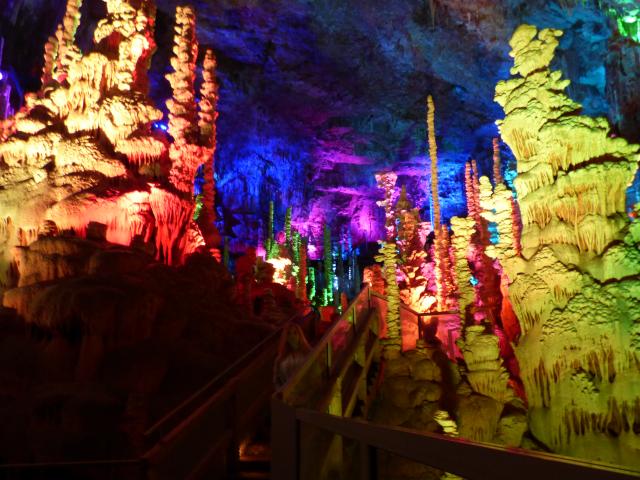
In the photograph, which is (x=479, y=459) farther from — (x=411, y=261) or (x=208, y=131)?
(x=411, y=261)

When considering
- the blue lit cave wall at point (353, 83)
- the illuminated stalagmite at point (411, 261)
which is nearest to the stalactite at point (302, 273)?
the blue lit cave wall at point (353, 83)

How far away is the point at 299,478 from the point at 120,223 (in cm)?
829

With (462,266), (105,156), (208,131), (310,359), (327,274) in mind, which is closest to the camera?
(310,359)

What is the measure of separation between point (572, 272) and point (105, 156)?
8.84 m

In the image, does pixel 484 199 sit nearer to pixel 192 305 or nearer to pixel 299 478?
pixel 192 305

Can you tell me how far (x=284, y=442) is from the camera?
3.20 metres

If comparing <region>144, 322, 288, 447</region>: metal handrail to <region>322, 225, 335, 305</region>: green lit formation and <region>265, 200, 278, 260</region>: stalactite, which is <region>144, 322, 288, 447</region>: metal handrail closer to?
<region>265, 200, 278, 260</region>: stalactite

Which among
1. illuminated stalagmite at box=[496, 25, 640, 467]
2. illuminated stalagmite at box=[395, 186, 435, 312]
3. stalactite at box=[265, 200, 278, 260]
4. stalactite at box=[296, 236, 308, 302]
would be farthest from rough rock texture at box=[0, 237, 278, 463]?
stalactite at box=[265, 200, 278, 260]

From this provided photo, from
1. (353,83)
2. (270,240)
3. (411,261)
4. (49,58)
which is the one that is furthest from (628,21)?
(49,58)

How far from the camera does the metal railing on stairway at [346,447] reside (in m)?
1.01

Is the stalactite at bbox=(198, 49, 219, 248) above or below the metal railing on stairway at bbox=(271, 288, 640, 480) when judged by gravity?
above

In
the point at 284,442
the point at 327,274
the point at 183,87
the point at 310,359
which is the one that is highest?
the point at 183,87

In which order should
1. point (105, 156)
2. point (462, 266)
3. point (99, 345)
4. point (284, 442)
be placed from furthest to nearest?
point (462, 266), point (105, 156), point (99, 345), point (284, 442)

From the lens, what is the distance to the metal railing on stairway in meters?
1.01
